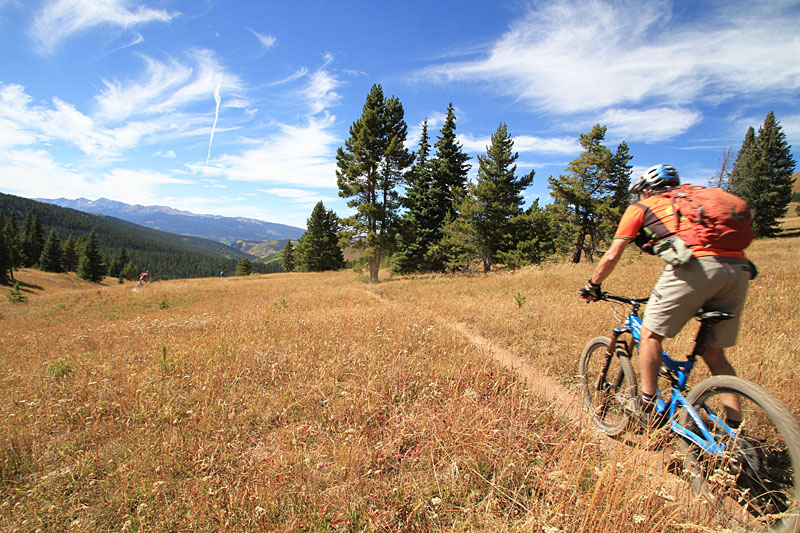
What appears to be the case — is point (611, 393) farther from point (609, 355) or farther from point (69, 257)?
point (69, 257)

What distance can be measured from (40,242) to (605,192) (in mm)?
118350

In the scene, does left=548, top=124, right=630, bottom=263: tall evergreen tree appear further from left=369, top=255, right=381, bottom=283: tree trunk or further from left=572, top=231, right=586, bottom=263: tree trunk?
left=369, top=255, right=381, bottom=283: tree trunk

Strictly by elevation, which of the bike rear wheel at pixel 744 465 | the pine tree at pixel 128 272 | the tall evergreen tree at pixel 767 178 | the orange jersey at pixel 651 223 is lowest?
the pine tree at pixel 128 272

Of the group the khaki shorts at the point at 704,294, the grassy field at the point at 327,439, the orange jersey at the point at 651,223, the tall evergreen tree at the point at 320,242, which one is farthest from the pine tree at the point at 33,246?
the khaki shorts at the point at 704,294

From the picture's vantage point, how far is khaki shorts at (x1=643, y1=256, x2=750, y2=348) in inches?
96.0

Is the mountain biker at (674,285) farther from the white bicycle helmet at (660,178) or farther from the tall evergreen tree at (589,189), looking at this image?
the tall evergreen tree at (589,189)

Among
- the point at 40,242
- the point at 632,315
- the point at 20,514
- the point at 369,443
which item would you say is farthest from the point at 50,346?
the point at 40,242

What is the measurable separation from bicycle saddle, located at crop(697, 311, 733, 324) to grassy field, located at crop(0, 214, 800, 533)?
1.18 m

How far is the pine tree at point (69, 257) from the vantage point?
2936 inches

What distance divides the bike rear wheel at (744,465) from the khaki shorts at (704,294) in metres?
0.45

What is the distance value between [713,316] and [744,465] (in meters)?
1.07

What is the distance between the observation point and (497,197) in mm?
20344

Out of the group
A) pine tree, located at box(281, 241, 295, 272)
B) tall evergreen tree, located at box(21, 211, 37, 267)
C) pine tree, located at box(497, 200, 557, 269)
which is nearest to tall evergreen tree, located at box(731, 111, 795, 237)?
pine tree, located at box(497, 200, 557, 269)

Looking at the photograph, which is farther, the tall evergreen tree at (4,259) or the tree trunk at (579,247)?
the tall evergreen tree at (4,259)
